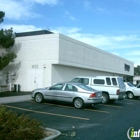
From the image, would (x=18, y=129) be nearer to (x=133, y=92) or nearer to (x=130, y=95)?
(x=133, y=92)

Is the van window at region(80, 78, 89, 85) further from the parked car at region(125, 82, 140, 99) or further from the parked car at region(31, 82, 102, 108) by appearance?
the parked car at region(125, 82, 140, 99)

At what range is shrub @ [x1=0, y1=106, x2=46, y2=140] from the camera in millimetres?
6570

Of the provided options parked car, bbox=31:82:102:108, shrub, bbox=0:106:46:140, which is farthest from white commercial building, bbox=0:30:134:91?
shrub, bbox=0:106:46:140

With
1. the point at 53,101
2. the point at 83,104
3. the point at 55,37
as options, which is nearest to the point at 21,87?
the point at 55,37

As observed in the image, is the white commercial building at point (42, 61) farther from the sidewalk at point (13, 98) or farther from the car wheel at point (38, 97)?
the car wheel at point (38, 97)

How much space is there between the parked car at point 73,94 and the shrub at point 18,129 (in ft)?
21.6

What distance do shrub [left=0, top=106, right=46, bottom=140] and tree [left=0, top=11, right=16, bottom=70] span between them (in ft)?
53.0

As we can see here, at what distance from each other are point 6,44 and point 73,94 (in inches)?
501

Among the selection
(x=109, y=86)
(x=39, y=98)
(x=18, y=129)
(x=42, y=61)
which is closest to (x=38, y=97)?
(x=39, y=98)

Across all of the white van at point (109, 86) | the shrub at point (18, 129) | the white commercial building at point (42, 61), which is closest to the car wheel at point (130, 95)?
the white van at point (109, 86)

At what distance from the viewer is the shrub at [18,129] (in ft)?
21.6

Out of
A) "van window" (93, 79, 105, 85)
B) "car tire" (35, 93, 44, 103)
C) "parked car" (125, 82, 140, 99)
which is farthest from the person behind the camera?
"parked car" (125, 82, 140, 99)

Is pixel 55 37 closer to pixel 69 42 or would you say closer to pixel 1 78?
pixel 69 42

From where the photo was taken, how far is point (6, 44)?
24.3 metres
